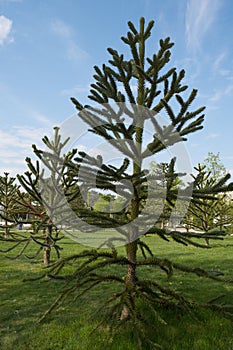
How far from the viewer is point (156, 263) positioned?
3.70 meters

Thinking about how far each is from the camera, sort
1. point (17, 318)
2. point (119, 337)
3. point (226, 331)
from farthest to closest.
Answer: point (17, 318) < point (226, 331) < point (119, 337)

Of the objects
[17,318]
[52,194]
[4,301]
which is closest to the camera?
[17,318]

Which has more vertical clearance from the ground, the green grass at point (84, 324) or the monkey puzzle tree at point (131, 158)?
the monkey puzzle tree at point (131, 158)

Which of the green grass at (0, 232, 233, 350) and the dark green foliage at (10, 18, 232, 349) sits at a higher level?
the dark green foliage at (10, 18, 232, 349)

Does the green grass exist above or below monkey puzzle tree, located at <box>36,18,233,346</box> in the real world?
below

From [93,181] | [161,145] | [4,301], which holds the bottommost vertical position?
[4,301]

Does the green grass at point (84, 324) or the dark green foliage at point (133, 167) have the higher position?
the dark green foliage at point (133, 167)

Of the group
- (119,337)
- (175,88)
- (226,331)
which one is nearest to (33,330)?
(119,337)

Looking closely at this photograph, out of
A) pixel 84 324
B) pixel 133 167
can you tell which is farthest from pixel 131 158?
pixel 84 324

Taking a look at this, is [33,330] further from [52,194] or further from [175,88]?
[52,194]

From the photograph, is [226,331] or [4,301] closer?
[226,331]

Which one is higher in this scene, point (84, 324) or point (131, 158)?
point (131, 158)

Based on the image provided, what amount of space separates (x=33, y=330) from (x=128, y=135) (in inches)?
146

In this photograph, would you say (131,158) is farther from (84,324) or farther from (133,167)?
(84,324)
